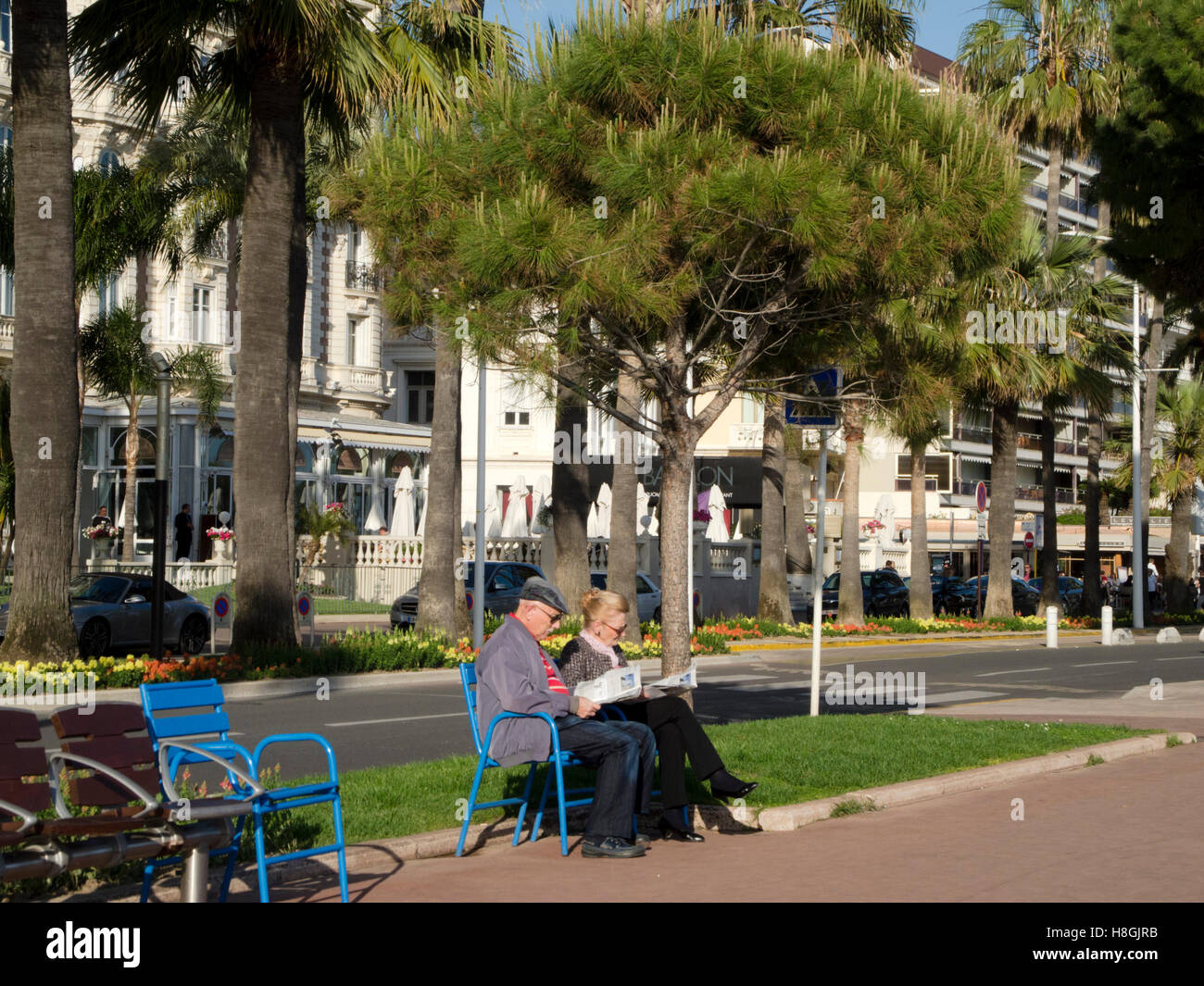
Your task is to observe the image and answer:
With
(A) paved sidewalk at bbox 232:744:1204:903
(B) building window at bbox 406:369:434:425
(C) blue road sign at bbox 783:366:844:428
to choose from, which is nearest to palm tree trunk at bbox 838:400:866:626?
(C) blue road sign at bbox 783:366:844:428

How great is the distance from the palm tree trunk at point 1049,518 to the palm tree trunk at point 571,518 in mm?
17693

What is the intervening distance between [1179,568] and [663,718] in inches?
1574

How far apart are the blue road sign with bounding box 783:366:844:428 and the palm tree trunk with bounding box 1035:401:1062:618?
26528 mm

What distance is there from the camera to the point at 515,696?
7.97 metres

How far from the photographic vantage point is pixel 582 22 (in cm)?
1115

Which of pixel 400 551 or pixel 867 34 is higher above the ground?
pixel 867 34

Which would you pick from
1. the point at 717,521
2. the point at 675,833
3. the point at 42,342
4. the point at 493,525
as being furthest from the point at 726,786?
the point at 717,521

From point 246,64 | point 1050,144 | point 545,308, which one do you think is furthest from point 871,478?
point 545,308

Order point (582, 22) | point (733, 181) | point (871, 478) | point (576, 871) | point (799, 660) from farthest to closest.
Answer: point (871, 478) < point (799, 660) < point (582, 22) < point (733, 181) < point (576, 871)

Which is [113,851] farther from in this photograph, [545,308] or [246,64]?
[246,64]

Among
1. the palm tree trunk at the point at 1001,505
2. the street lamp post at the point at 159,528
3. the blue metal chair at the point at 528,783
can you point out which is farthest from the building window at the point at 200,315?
the blue metal chair at the point at 528,783

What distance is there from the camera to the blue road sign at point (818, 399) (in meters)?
12.0

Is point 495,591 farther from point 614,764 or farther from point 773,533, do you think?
point 614,764

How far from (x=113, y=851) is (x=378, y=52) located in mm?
14162
